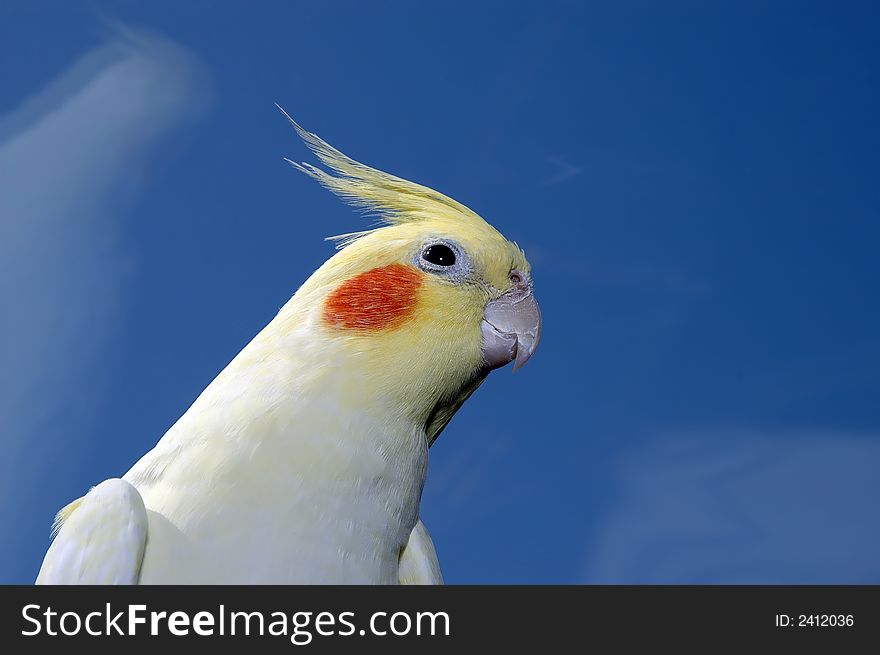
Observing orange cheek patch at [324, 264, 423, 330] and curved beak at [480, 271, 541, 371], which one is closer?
orange cheek patch at [324, 264, 423, 330]

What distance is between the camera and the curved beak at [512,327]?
5.61 m

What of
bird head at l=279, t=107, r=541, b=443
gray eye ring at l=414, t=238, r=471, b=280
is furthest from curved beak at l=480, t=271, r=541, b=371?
gray eye ring at l=414, t=238, r=471, b=280

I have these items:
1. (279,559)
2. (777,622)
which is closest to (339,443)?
(279,559)

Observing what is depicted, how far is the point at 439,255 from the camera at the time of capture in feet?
18.5

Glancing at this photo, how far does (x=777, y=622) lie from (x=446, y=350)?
2.21 meters

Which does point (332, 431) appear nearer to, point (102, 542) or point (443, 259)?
point (102, 542)

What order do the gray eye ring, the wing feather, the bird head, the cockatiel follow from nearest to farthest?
the wing feather → the cockatiel → the bird head → the gray eye ring

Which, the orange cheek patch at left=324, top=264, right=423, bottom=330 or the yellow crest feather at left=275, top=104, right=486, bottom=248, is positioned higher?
the yellow crest feather at left=275, top=104, right=486, bottom=248

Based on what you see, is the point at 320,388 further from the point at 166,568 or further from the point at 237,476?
the point at 166,568

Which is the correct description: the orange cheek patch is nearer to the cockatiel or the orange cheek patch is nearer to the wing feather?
the cockatiel

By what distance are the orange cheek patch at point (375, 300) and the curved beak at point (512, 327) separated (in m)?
0.52

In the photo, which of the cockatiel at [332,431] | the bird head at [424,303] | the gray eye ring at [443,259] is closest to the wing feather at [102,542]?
the cockatiel at [332,431]

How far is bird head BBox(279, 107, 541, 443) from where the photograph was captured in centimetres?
518

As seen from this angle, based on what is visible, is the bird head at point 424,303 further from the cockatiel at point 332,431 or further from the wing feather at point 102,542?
the wing feather at point 102,542
